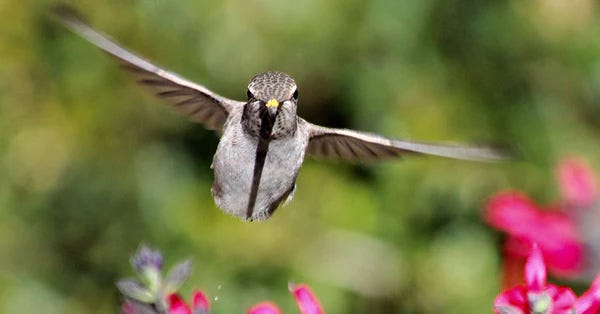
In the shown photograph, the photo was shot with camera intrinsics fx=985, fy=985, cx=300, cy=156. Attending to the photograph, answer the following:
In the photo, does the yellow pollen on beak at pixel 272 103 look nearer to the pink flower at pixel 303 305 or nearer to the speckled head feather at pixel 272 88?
the speckled head feather at pixel 272 88

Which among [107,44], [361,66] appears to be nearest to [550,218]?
[361,66]

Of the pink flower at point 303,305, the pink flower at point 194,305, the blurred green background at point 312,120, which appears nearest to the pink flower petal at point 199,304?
the pink flower at point 194,305

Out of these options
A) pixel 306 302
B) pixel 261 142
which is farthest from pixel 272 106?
pixel 306 302

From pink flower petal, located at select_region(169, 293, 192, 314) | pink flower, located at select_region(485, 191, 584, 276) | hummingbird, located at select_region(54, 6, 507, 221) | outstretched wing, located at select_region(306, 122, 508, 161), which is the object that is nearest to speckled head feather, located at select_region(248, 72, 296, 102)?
hummingbird, located at select_region(54, 6, 507, 221)

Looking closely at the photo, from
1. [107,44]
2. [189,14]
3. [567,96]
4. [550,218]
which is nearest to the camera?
[107,44]

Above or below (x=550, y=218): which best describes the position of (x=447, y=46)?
above

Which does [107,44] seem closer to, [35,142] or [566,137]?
[35,142]
